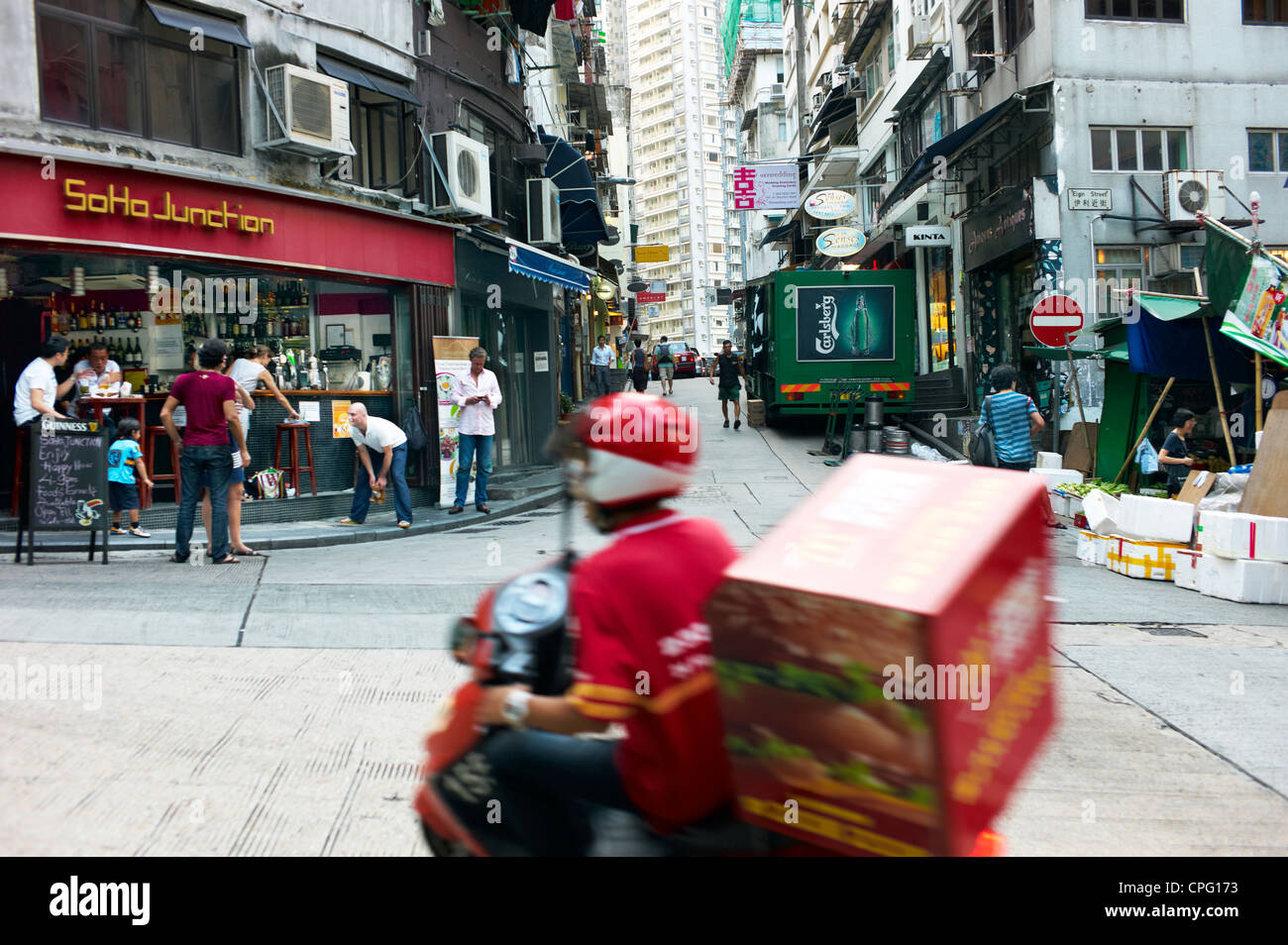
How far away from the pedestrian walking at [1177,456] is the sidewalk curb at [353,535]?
304 inches

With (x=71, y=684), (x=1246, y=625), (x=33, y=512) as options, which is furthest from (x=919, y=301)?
(x=71, y=684)

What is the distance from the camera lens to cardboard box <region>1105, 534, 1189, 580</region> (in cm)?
962

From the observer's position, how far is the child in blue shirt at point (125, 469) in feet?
33.0

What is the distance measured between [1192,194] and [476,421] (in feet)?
41.9

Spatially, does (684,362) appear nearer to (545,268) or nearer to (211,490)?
(545,268)

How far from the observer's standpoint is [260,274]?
41.6ft

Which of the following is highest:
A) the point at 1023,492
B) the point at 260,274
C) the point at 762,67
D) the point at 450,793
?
the point at 762,67

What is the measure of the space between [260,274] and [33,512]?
4.51m

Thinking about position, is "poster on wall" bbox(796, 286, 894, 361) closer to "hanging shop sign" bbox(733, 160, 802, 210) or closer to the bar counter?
the bar counter

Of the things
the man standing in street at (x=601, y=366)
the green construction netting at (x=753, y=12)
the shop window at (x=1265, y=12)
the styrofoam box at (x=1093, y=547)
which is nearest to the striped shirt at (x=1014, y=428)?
the styrofoam box at (x=1093, y=547)

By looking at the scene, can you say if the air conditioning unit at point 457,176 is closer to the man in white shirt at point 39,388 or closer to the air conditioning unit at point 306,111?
the air conditioning unit at point 306,111

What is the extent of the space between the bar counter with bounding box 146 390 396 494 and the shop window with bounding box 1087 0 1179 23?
1373cm
